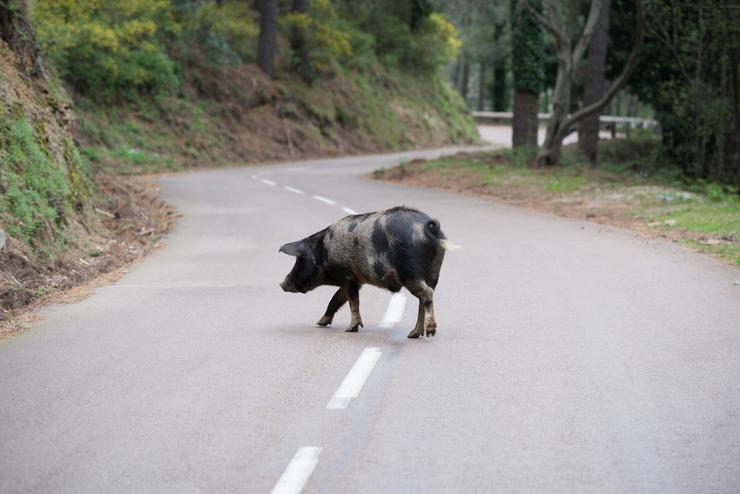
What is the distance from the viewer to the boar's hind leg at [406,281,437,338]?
334 inches

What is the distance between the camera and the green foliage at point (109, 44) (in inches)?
1228

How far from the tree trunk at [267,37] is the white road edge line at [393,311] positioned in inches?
1330

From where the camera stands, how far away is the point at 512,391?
6.90 m

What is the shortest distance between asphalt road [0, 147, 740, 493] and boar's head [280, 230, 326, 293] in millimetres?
435

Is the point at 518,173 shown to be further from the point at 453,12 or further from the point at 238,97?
the point at 238,97

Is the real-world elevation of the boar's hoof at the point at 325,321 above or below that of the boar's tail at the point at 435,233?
below

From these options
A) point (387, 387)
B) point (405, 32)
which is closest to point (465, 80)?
point (405, 32)

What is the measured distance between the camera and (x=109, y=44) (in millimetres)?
33219

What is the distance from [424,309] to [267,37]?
123ft

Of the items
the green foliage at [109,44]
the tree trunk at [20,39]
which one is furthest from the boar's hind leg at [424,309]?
the green foliage at [109,44]

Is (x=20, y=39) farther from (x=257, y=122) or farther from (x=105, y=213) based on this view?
(x=257, y=122)

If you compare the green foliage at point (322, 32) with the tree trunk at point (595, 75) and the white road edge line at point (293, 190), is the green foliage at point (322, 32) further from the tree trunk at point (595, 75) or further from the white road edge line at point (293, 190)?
the white road edge line at point (293, 190)

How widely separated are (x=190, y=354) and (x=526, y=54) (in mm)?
27294

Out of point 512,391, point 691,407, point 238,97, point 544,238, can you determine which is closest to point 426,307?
point 512,391
